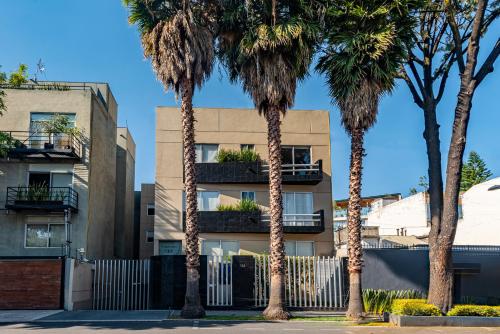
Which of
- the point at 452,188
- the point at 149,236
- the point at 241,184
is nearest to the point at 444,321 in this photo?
the point at 452,188

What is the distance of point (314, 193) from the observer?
2884 centimetres

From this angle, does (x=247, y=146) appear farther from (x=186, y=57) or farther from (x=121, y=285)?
(x=186, y=57)

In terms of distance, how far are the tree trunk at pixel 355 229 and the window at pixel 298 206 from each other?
29.8 ft

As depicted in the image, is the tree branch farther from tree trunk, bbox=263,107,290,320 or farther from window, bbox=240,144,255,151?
window, bbox=240,144,255,151

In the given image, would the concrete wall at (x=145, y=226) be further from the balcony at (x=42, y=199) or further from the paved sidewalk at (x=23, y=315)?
the paved sidewalk at (x=23, y=315)

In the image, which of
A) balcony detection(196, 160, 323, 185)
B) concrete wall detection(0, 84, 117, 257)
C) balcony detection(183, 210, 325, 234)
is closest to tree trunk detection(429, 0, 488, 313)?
balcony detection(183, 210, 325, 234)

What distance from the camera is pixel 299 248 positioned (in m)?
28.0

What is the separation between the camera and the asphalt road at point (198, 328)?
1516cm

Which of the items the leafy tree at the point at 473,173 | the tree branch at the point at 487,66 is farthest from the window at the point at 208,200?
the leafy tree at the point at 473,173

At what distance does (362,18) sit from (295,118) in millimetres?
11048

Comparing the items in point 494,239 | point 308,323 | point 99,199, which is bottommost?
point 308,323

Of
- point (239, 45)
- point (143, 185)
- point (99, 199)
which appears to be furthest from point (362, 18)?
point (143, 185)

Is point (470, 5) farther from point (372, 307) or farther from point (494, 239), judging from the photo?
point (494, 239)

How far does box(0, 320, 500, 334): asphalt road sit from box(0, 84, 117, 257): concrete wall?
959cm
